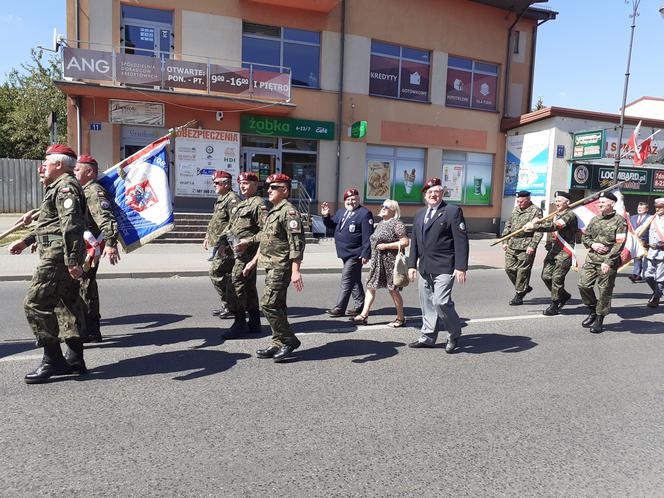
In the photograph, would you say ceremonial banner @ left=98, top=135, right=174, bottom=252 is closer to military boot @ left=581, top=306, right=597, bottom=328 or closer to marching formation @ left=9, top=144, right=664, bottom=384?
marching formation @ left=9, top=144, right=664, bottom=384

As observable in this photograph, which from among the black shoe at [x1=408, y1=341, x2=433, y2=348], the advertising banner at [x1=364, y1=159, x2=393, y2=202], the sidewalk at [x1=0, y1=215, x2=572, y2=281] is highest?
the advertising banner at [x1=364, y1=159, x2=393, y2=202]

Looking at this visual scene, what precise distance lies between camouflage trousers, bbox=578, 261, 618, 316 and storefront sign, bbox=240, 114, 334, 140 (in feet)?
43.6

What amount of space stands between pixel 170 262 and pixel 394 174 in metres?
11.4

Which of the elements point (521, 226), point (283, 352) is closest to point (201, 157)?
point (521, 226)

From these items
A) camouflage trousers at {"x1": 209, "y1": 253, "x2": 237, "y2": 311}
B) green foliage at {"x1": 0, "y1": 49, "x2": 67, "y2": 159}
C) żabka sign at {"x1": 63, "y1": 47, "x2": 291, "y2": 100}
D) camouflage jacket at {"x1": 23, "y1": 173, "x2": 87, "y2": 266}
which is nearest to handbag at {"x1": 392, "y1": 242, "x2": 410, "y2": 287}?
camouflage trousers at {"x1": 209, "y1": 253, "x2": 237, "y2": 311}

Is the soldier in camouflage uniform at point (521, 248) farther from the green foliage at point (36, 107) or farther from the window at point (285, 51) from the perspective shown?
the green foliage at point (36, 107)

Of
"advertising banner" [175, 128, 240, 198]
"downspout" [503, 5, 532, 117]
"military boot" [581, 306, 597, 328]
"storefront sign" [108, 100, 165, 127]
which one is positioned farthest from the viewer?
"downspout" [503, 5, 532, 117]

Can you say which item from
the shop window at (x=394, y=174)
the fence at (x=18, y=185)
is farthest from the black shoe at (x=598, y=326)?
the fence at (x=18, y=185)

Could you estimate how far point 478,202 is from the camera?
2197cm

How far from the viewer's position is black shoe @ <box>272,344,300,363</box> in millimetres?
4992

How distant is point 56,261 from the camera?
4.23m

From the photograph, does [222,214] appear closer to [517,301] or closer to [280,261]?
[280,261]

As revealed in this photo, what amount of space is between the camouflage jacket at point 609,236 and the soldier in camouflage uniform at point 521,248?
1.11 meters

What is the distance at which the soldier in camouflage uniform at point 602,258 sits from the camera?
654cm
